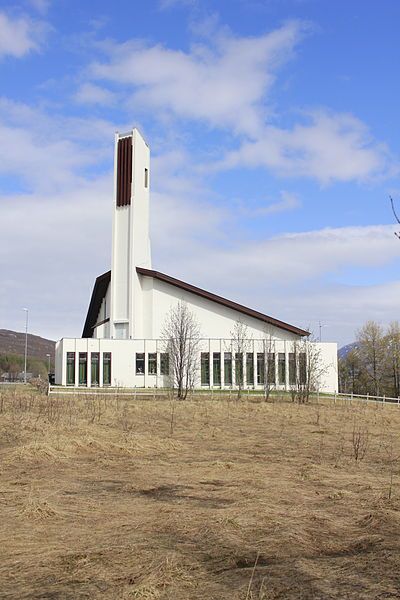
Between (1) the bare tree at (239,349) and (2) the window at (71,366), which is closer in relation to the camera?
(1) the bare tree at (239,349)

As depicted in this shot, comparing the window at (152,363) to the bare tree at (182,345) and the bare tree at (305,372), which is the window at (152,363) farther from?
the bare tree at (305,372)

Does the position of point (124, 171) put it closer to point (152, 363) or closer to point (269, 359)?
point (152, 363)

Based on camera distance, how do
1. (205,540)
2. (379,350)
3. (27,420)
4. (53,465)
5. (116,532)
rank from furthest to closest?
(379,350) < (27,420) < (53,465) < (116,532) < (205,540)

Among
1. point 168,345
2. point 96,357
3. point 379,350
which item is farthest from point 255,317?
point 379,350

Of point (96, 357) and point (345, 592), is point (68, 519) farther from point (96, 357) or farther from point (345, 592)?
point (96, 357)

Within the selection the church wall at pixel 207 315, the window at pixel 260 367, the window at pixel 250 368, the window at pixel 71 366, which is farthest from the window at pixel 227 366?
the window at pixel 71 366

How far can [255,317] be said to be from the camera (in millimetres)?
56500

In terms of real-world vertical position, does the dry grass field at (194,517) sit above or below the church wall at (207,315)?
below

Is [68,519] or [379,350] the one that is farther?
[379,350]

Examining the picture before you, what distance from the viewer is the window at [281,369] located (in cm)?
5283

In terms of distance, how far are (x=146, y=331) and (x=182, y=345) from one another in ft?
30.9

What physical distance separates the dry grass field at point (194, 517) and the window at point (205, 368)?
36144mm

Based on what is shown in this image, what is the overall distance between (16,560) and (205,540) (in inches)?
79.2

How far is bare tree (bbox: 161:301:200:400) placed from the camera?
47219 millimetres
